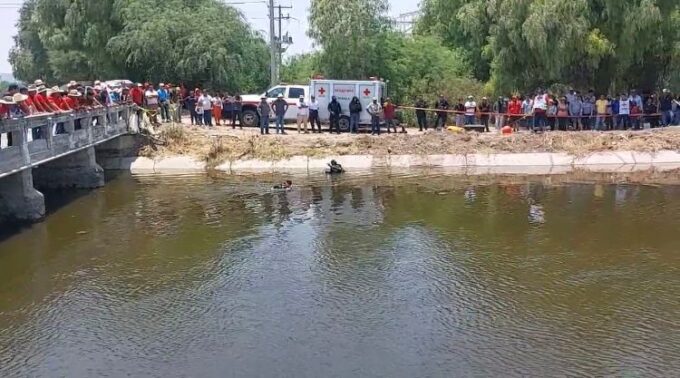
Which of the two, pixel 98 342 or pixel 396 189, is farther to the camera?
pixel 396 189

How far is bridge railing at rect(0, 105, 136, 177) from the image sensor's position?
13766 mm

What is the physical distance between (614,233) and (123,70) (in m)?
30.8

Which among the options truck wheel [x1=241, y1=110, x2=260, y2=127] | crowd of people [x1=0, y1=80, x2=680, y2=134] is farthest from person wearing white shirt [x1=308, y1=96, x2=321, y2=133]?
truck wheel [x1=241, y1=110, x2=260, y2=127]

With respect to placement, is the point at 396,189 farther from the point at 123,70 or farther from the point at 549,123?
the point at 123,70

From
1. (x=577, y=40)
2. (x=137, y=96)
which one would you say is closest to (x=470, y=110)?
(x=577, y=40)

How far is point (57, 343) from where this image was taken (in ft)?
Result: 28.7

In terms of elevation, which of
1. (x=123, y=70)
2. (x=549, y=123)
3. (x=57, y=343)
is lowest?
(x=57, y=343)

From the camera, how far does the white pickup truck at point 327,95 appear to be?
26.5 meters

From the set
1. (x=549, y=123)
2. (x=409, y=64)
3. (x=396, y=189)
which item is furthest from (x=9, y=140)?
(x=409, y=64)

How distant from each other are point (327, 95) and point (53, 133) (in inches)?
463

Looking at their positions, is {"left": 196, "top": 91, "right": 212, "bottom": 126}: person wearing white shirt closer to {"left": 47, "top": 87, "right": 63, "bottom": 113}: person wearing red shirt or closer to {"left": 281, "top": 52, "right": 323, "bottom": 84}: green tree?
{"left": 47, "top": 87, "right": 63, "bottom": 113}: person wearing red shirt

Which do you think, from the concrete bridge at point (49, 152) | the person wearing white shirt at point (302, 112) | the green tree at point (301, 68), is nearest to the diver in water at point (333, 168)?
the person wearing white shirt at point (302, 112)

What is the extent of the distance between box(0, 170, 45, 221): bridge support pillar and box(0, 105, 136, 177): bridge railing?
0.40 meters

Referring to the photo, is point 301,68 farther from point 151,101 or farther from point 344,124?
point 151,101
